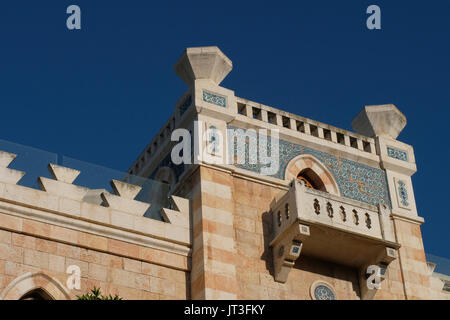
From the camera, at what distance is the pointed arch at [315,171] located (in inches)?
736

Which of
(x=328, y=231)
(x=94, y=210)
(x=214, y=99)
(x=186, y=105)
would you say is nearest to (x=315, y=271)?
(x=328, y=231)

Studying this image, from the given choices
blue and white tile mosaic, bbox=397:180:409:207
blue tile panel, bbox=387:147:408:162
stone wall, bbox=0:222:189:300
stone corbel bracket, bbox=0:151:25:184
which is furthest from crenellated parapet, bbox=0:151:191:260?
blue tile panel, bbox=387:147:408:162

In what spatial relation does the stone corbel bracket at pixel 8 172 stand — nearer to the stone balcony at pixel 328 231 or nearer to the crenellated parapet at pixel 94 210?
the crenellated parapet at pixel 94 210

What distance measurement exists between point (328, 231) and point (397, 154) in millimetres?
3578

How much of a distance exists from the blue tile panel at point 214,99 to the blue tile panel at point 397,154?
372cm

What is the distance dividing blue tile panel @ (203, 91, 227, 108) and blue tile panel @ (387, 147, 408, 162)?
3.72m

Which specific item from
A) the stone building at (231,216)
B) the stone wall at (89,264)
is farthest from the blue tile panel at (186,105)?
the stone wall at (89,264)

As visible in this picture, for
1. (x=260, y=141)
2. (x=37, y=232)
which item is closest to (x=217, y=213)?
(x=260, y=141)

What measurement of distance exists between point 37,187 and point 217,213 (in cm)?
309

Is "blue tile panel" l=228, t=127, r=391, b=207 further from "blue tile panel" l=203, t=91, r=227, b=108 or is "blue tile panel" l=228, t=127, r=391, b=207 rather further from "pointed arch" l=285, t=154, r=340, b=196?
"blue tile panel" l=203, t=91, r=227, b=108

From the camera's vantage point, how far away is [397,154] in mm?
20016

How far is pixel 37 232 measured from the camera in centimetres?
1534

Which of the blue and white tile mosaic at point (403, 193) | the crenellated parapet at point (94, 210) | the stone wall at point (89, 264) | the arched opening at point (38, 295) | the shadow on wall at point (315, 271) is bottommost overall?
the arched opening at point (38, 295)
